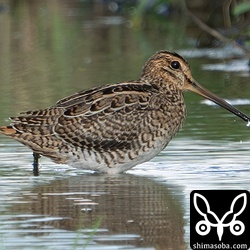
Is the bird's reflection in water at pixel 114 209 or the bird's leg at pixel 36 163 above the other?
the bird's leg at pixel 36 163

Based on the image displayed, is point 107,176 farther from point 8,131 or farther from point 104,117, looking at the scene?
point 8,131

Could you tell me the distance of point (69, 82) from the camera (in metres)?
13.0

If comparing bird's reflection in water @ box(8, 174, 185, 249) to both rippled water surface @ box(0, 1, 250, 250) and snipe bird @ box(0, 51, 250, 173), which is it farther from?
snipe bird @ box(0, 51, 250, 173)

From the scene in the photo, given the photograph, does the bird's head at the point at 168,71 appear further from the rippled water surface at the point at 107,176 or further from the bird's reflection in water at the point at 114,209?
the bird's reflection in water at the point at 114,209

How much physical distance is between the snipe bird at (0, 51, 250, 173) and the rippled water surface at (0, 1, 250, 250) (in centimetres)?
16

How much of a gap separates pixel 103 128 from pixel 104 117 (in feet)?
0.28

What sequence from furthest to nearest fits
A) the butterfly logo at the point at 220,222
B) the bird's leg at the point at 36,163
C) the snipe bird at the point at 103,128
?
the bird's leg at the point at 36,163 < the snipe bird at the point at 103,128 < the butterfly logo at the point at 220,222

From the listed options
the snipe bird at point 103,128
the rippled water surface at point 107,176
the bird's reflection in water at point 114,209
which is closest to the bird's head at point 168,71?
the snipe bird at point 103,128

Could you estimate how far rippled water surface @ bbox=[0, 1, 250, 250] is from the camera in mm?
6570

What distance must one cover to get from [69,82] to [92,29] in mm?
5635

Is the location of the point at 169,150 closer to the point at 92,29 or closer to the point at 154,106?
the point at 154,106

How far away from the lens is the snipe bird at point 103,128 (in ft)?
27.5

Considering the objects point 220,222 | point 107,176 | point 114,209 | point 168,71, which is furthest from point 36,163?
point 220,222

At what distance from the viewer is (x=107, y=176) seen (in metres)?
8.40
